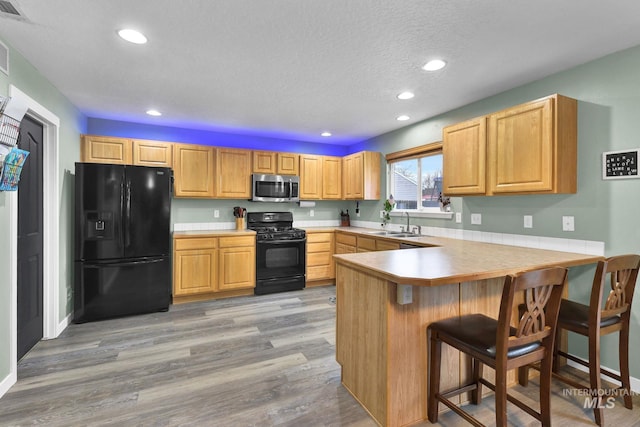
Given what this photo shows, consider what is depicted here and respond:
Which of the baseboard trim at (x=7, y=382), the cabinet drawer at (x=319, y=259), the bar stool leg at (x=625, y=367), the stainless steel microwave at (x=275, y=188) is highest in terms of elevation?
the stainless steel microwave at (x=275, y=188)

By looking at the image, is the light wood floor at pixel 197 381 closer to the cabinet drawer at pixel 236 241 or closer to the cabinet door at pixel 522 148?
the cabinet drawer at pixel 236 241

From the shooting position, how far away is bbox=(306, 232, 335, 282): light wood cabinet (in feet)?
15.8

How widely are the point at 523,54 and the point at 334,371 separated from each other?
284 cm

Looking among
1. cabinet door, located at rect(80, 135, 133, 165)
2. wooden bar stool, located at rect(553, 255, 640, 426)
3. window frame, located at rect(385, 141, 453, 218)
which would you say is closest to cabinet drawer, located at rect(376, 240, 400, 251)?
window frame, located at rect(385, 141, 453, 218)

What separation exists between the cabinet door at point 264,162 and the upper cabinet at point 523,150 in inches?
111

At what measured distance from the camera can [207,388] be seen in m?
2.15

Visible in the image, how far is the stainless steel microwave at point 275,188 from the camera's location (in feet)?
15.4

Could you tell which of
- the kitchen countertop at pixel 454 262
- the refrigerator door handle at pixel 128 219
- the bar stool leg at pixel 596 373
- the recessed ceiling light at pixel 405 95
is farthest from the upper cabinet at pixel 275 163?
the bar stool leg at pixel 596 373

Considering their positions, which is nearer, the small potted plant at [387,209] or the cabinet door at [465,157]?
the cabinet door at [465,157]

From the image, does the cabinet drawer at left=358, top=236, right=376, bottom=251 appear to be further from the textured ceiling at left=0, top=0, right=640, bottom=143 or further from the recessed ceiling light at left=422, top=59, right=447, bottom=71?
the recessed ceiling light at left=422, top=59, right=447, bottom=71

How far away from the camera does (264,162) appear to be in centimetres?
479

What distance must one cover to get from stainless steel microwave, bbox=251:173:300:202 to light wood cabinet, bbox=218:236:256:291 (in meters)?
0.73

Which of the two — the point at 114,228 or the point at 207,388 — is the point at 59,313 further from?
the point at 207,388

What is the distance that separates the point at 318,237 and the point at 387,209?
3.90 feet
